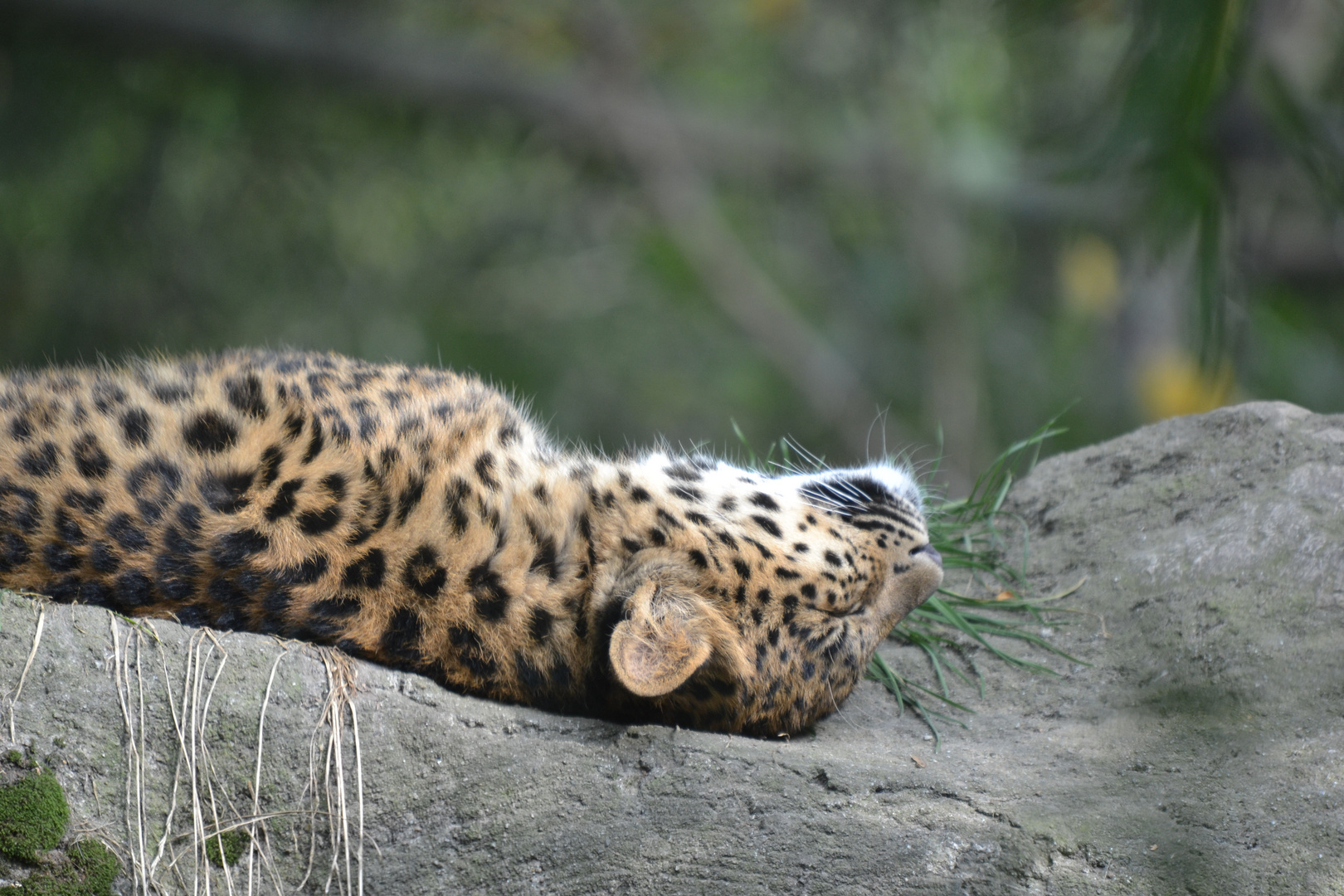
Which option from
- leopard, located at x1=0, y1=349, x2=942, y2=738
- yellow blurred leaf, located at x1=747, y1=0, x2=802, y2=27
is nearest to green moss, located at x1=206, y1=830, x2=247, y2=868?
→ leopard, located at x1=0, y1=349, x2=942, y2=738

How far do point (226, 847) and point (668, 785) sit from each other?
1287 millimetres

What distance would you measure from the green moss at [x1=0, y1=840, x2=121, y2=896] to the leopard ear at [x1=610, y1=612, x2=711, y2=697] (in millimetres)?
1505

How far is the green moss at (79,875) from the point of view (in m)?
3.19

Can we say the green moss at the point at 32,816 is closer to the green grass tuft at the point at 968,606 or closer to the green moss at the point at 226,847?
the green moss at the point at 226,847

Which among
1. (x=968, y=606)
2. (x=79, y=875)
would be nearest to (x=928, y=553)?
(x=968, y=606)

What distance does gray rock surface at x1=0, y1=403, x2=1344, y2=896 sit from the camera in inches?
132

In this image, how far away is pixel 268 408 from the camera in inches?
163

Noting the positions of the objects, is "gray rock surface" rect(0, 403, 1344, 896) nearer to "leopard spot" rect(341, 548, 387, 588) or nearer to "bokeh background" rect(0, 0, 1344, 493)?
"leopard spot" rect(341, 548, 387, 588)

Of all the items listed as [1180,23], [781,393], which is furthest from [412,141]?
[1180,23]

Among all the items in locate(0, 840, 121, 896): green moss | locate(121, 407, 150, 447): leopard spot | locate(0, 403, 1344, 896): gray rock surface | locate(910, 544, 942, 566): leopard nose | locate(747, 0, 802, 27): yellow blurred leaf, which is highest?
locate(747, 0, 802, 27): yellow blurred leaf

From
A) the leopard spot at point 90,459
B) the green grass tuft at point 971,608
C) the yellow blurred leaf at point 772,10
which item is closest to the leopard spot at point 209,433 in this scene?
the leopard spot at point 90,459

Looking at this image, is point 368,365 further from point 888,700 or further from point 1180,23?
point 1180,23

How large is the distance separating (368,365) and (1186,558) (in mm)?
3271

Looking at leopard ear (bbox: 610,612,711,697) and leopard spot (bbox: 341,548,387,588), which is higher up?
leopard spot (bbox: 341,548,387,588)
